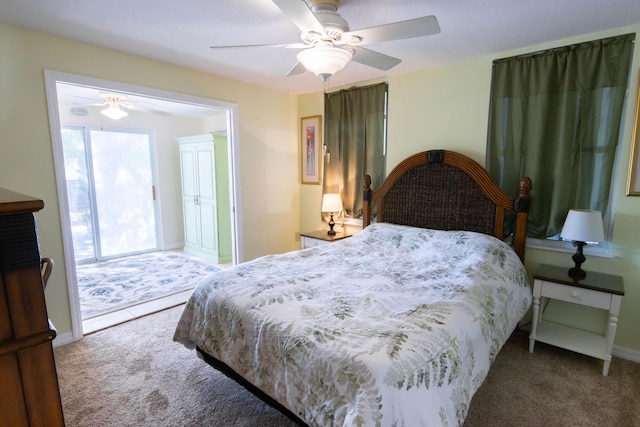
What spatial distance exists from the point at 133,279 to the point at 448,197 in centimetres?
400

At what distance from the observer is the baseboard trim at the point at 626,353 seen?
2423 millimetres

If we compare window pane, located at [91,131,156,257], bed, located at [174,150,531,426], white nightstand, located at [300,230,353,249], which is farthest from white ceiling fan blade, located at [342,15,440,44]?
window pane, located at [91,131,156,257]

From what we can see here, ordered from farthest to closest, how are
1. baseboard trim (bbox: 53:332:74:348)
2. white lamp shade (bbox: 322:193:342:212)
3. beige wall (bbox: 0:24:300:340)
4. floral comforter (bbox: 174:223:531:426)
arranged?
white lamp shade (bbox: 322:193:342:212) < baseboard trim (bbox: 53:332:74:348) < beige wall (bbox: 0:24:300:340) < floral comforter (bbox: 174:223:531:426)

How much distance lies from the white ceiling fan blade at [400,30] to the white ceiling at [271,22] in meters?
0.32

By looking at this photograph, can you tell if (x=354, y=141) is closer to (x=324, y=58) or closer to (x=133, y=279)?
(x=324, y=58)

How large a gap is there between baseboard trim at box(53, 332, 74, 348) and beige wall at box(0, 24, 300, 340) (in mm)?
35

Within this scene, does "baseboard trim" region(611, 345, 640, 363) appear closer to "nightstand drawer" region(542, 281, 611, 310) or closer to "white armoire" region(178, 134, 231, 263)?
"nightstand drawer" region(542, 281, 611, 310)

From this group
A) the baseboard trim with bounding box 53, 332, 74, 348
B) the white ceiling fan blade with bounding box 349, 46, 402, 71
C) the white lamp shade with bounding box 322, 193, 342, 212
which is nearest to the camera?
the white ceiling fan blade with bounding box 349, 46, 402, 71

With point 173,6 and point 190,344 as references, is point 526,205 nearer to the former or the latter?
point 190,344

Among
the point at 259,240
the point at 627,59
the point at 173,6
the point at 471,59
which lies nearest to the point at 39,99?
the point at 173,6

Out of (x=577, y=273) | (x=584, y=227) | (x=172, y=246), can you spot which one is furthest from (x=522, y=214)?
(x=172, y=246)

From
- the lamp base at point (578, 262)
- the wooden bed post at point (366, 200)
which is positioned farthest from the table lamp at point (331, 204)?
the lamp base at point (578, 262)

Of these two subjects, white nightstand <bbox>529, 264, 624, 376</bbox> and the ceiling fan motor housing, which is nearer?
the ceiling fan motor housing

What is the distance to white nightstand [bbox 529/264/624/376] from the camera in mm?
2199
